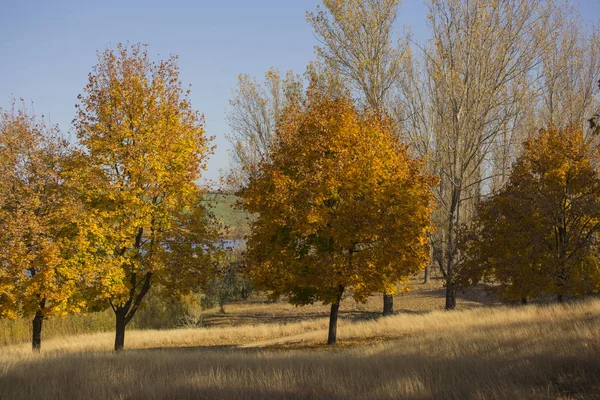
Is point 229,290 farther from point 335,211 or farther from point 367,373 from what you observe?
point 367,373

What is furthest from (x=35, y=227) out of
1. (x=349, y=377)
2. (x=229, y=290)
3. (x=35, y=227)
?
(x=229, y=290)

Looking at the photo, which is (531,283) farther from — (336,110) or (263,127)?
(263,127)

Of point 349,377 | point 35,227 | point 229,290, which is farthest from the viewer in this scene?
point 229,290

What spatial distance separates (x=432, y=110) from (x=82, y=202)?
1719 centimetres

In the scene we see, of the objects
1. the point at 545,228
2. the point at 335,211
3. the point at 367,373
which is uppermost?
the point at 335,211

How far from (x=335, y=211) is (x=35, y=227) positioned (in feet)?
27.3

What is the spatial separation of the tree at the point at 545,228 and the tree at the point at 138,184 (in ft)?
29.3

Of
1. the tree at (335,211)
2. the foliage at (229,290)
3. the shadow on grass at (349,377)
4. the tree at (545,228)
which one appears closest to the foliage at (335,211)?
the tree at (335,211)

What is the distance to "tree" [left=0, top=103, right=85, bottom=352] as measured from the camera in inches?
606

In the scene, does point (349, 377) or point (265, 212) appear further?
point (265, 212)

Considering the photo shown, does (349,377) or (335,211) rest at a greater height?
(335,211)

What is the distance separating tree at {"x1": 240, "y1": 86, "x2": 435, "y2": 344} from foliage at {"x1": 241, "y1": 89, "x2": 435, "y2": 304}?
0.03m

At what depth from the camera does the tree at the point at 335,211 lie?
51.4 ft

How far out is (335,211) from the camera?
16.0m
